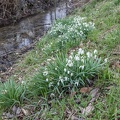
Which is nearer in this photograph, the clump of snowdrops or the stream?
the clump of snowdrops

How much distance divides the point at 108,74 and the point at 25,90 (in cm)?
125

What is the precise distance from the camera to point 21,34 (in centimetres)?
889

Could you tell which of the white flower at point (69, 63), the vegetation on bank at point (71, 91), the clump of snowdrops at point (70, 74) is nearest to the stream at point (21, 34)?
the vegetation on bank at point (71, 91)

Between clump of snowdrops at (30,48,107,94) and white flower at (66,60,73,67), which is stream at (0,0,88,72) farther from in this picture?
white flower at (66,60,73,67)

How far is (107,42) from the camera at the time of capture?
173 inches

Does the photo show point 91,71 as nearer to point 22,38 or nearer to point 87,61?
point 87,61

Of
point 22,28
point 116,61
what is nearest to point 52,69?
point 116,61

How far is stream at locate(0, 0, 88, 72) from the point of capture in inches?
266

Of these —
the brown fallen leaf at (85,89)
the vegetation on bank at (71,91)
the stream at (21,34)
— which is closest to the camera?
the vegetation on bank at (71,91)

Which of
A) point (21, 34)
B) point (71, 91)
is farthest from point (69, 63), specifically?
point (21, 34)

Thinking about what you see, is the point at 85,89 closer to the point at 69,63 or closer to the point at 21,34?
the point at 69,63

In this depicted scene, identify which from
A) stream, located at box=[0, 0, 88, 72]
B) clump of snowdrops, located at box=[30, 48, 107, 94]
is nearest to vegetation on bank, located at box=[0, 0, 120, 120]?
clump of snowdrops, located at box=[30, 48, 107, 94]

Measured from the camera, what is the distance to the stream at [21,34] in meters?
6.76

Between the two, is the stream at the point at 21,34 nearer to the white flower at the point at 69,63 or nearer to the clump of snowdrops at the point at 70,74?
the clump of snowdrops at the point at 70,74
